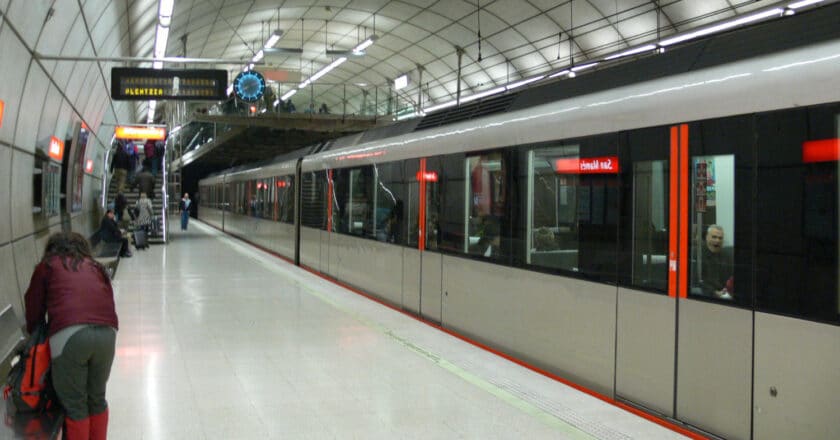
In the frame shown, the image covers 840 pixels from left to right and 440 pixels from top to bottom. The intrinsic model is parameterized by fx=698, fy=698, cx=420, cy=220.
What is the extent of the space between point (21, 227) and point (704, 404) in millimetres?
7400

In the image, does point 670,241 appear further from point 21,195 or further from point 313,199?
point 313,199

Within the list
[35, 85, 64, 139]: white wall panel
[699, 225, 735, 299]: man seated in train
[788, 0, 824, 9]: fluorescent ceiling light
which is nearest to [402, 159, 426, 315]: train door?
[699, 225, 735, 299]: man seated in train

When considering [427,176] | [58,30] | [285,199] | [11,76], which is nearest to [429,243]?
[427,176]

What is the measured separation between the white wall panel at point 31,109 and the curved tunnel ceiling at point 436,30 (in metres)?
5.64

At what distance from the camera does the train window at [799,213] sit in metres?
3.57

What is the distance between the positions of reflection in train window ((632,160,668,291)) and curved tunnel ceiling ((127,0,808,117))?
12.1 meters

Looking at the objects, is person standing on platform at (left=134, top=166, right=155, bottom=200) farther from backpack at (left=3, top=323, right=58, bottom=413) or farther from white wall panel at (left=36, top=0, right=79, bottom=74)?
backpack at (left=3, top=323, right=58, bottom=413)

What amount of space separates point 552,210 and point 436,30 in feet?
71.0

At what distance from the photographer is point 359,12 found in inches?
1013

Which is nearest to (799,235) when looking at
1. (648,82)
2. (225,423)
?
(648,82)

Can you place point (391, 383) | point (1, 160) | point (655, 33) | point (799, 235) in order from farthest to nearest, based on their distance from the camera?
point (655, 33), point (1, 160), point (391, 383), point (799, 235)

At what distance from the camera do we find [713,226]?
4.26 meters

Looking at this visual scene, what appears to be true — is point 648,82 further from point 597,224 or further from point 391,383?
point 391,383

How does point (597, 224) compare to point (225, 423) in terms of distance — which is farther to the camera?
point (597, 224)
